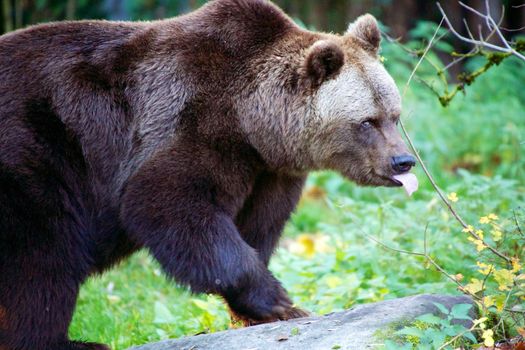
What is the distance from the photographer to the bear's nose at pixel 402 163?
5500 millimetres

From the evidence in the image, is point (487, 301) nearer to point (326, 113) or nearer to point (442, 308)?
point (442, 308)

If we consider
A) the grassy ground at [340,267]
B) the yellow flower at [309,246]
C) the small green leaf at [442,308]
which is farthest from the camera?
the yellow flower at [309,246]

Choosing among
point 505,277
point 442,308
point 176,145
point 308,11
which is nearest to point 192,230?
point 176,145

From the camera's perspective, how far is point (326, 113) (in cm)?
571

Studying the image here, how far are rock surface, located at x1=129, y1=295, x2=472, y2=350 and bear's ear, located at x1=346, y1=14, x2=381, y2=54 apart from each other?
79.5 inches

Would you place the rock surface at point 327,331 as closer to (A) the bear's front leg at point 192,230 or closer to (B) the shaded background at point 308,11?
(A) the bear's front leg at point 192,230

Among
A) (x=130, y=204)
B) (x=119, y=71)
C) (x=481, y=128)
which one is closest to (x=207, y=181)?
(x=130, y=204)

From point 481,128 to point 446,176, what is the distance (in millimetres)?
1517

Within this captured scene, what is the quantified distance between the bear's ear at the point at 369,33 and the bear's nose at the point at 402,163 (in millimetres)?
942

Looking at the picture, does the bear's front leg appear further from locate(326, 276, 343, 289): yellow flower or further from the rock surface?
locate(326, 276, 343, 289): yellow flower

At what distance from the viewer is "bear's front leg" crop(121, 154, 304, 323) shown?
207 inches

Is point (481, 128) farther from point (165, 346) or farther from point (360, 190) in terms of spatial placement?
point (165, 346)

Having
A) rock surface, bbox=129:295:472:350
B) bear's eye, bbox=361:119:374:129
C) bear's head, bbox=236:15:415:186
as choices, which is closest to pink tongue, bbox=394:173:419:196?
bear's head, bbox=236:15:415:186

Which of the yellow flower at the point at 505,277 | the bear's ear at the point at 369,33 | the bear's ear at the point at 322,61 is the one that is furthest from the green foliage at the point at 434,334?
the bear's ear at the point at 369,33
